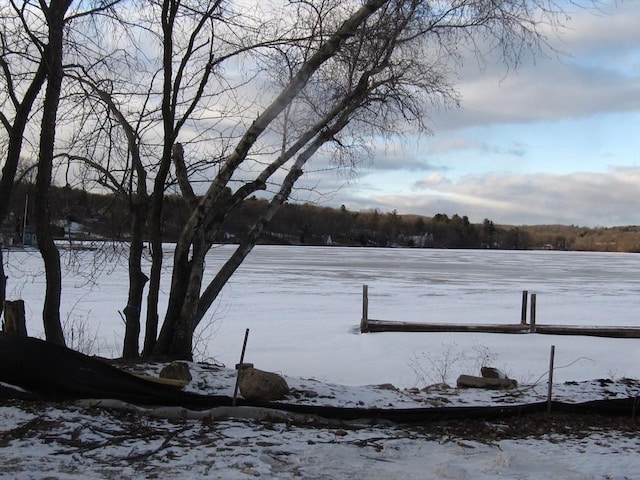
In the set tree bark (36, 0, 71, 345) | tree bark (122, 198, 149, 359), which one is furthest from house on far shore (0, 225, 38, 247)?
tree bark (122, 198, 149, 359)

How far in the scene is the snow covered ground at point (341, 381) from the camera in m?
3.87

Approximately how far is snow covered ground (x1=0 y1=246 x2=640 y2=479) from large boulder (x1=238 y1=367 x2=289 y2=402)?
0.99ft

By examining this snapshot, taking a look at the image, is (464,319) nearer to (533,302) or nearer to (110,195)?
(533,302)

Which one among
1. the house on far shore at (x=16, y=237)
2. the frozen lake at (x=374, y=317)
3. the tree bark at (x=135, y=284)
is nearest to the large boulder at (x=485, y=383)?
the frozen lake at (x=374, y=317)

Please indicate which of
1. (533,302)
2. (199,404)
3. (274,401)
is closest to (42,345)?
(199,404)

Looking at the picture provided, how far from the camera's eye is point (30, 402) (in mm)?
4879

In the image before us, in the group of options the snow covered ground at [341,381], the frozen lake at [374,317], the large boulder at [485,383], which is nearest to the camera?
the snow covered ground at [341,381]

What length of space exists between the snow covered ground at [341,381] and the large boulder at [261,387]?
303mm

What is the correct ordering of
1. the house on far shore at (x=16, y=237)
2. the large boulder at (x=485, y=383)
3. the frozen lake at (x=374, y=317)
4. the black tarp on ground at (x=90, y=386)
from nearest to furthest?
the black tarp on ground at (x=90, y=386) → the large boulder at (x=485, y=383) → the house on far shore at (x=16, y=237) → the frozen lake at (x=374, y=317)

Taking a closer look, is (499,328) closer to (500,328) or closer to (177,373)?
(500,328)

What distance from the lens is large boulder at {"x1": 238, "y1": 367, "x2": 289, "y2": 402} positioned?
542cm

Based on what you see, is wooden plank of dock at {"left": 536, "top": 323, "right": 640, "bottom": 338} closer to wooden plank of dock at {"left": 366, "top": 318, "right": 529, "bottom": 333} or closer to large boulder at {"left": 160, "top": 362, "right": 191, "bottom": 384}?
wooden plank of dock at {"left": 366, "top": 318, "right": 529, "bottom": 333}

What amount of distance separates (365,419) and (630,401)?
7.91 ft

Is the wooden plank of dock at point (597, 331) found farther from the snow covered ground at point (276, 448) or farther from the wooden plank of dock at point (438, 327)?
the snow covered ground at point (276, 448)
